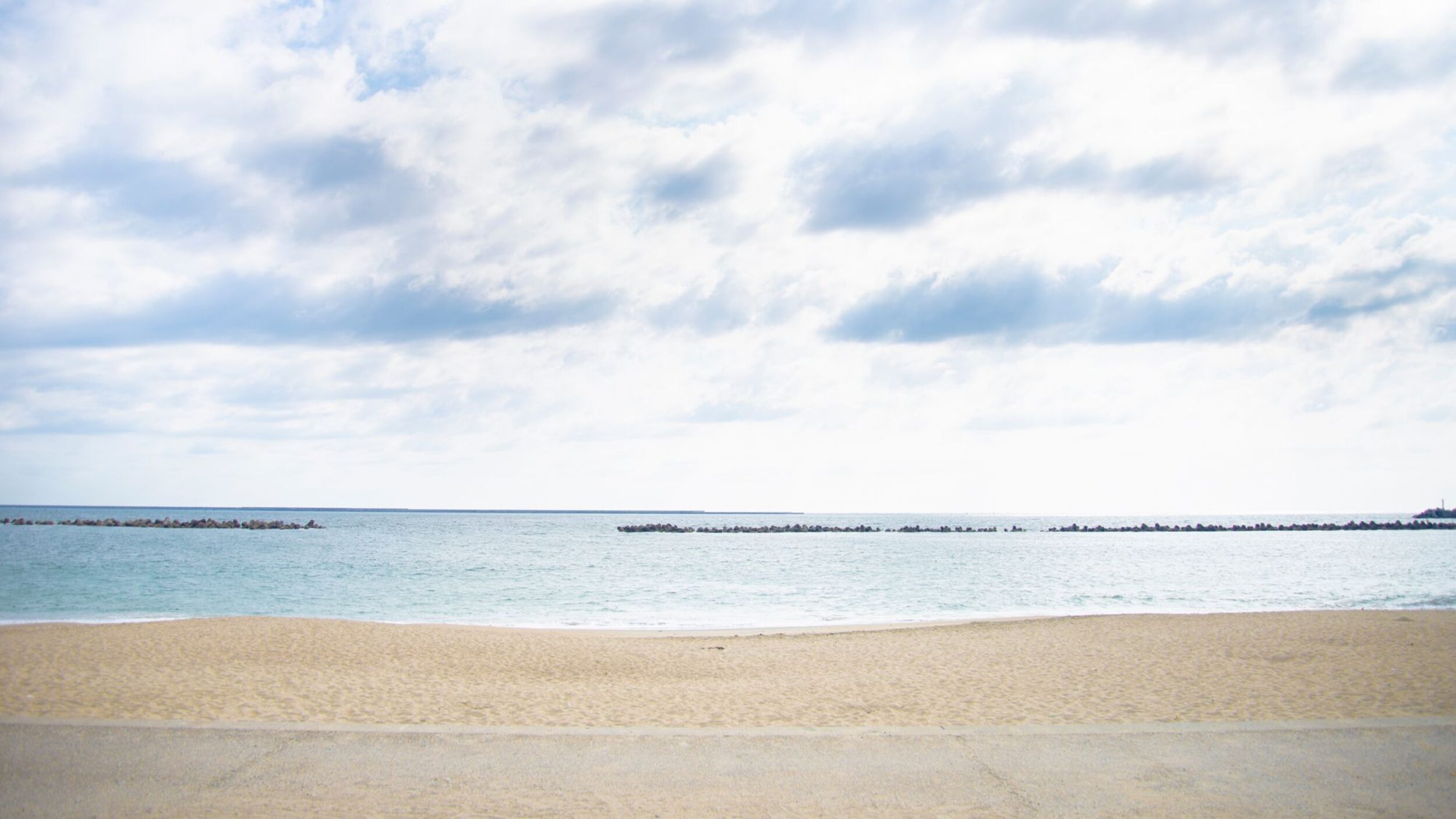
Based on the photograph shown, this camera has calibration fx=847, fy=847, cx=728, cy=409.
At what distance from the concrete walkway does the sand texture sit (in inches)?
68.3

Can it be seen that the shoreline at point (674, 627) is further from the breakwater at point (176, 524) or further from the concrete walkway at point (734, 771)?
the breakwater at point (176, 524)

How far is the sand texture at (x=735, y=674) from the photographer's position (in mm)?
10852

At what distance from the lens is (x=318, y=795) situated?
696 centimetres

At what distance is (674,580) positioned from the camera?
141ft

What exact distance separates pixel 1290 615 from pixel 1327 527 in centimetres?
13719

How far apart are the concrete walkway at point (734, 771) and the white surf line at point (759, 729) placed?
0.11ft

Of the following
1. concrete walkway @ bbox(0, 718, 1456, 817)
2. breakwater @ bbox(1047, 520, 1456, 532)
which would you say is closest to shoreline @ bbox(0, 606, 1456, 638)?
concrete walkway @ bbox(0, 718, 1456, 817)

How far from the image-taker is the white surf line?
871 centimetres

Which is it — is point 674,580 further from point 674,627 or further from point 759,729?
point 759,729

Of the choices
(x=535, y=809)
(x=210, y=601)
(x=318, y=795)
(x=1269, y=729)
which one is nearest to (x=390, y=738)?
(x=318, y=795)

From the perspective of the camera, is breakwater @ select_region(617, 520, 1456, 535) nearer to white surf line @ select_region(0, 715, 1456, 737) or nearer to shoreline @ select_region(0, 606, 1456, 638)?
shoreline @ select_region(0, 606, 1456, 638)

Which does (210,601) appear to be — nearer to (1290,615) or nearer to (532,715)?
(532,715)

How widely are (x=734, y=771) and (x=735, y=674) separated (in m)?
7.25

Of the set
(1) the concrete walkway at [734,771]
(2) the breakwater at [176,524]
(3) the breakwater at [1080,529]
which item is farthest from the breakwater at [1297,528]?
(1) the concrete walkway at [734,771]
